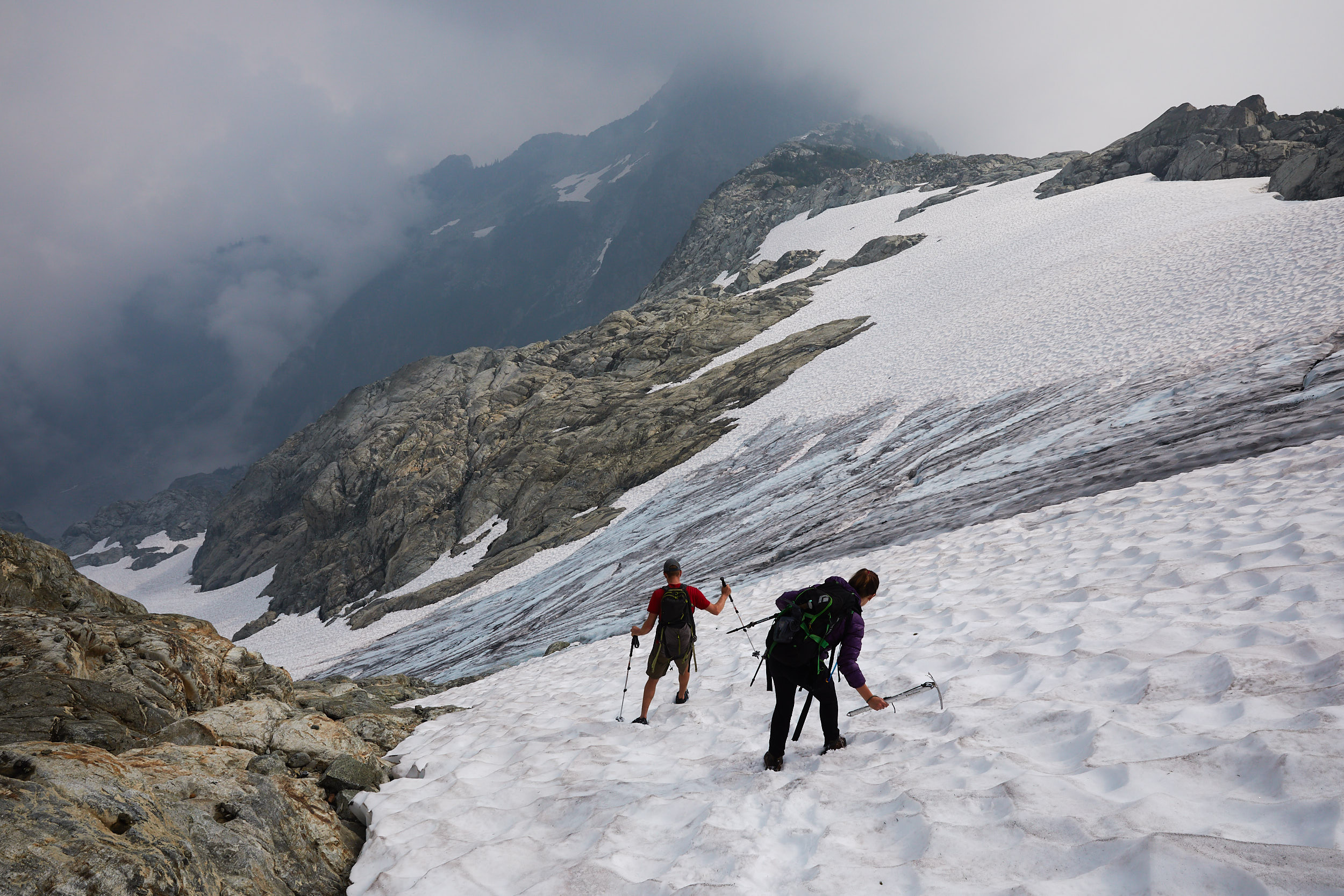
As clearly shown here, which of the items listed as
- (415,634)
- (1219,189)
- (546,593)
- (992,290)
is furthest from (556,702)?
(1219,189)

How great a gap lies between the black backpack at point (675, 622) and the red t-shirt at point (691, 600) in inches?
1.3

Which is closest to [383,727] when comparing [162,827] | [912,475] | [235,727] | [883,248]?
[235,727]

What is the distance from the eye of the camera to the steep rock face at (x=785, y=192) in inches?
3479

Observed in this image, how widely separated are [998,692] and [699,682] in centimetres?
457

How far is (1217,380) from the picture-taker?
13359 millimetres

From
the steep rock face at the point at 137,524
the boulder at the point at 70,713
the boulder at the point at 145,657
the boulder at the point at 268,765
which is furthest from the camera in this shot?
the steep rock face at the point at 137,524

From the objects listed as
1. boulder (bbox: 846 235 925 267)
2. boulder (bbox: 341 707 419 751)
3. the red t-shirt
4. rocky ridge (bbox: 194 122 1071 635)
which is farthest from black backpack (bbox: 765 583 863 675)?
boulder (bbox: 846 235 925 267)

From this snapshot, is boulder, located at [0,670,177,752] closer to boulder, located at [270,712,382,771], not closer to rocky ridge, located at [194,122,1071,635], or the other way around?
boulder, located at [270,712,382,771]

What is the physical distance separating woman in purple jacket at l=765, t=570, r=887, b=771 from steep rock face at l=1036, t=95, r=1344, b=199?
45.5 meters

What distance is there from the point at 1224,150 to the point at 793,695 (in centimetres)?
6766

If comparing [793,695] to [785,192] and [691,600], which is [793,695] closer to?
[691,600]

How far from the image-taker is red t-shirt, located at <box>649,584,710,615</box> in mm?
7648

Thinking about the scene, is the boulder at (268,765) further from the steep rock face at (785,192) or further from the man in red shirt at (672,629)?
the steep rock face at (785,192)

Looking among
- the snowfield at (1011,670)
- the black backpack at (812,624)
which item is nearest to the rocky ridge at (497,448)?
the snowfield at (1011,670)
